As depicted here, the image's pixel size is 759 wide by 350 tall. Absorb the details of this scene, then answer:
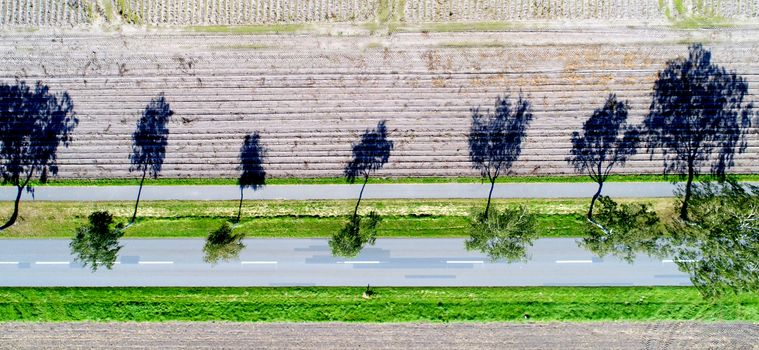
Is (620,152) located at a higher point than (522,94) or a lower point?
lower

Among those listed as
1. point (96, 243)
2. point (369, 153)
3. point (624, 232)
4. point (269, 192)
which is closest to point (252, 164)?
point (269, 192)

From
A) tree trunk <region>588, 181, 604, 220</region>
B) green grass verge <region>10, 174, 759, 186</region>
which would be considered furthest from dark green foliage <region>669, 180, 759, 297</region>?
green grass verge <region>10, 174, 759, 186</region>

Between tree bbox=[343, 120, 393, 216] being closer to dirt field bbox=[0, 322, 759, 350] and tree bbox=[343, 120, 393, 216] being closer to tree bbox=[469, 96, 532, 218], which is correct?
tree bbox=[469, 96, 532, 218]

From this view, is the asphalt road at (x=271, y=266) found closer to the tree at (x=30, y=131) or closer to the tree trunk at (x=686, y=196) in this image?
the tree at (x=30, y=131)

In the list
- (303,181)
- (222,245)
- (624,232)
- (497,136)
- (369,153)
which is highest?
(497,136)

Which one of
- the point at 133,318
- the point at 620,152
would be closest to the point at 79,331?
the point at 133,318

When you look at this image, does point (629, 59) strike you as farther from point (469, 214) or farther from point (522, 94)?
point (469, 214)

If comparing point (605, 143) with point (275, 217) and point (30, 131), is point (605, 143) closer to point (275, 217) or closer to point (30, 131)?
point (275, 217)
